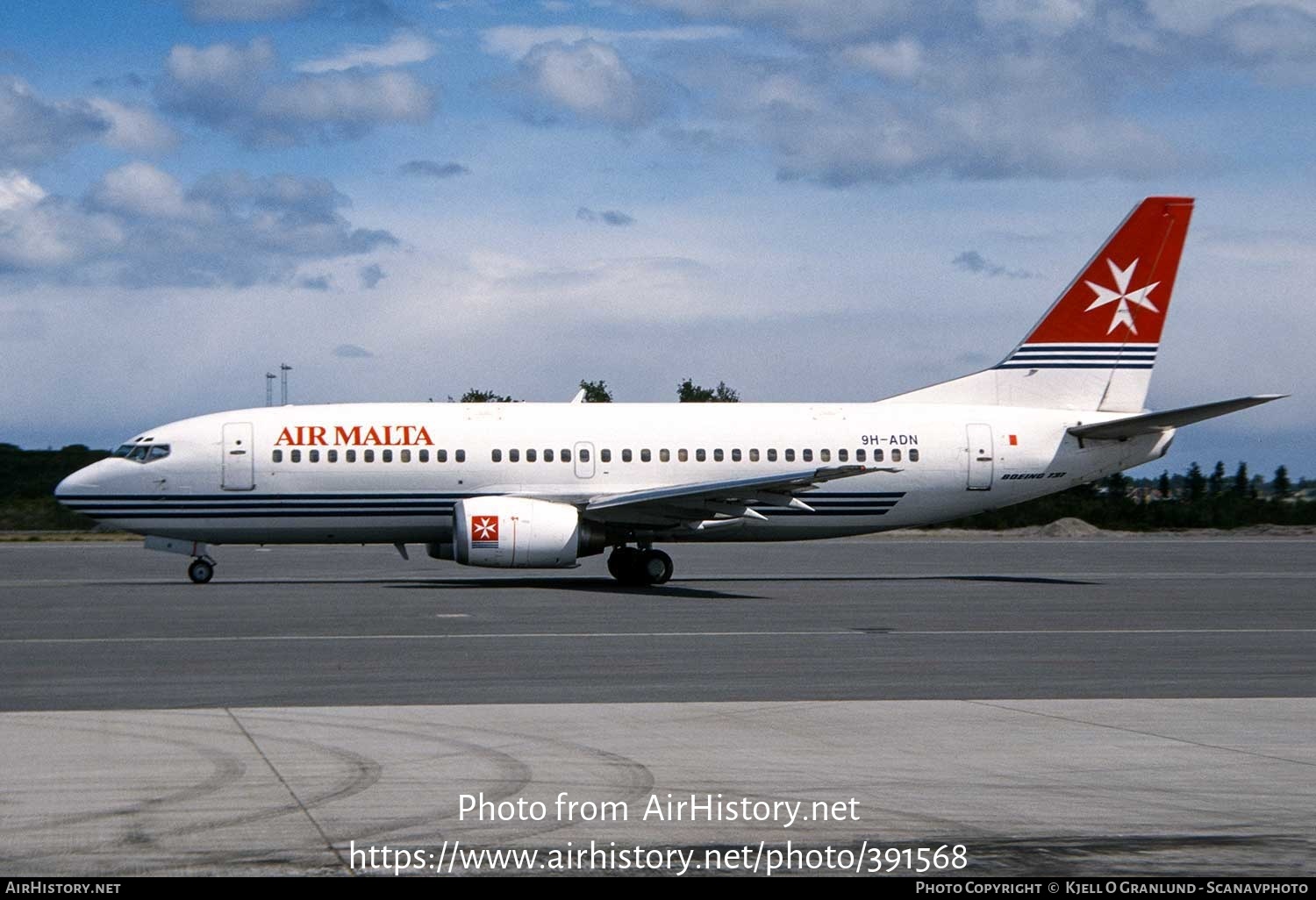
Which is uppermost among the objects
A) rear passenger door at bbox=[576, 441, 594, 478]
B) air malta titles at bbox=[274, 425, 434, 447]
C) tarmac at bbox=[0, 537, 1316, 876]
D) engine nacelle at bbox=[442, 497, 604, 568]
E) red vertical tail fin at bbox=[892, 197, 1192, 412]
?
red vertical tail fin at bbox=[892, 197, 1192, 412]

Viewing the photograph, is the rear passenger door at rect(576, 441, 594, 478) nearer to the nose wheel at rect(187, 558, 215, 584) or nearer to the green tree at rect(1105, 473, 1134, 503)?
the nose wheel at rect(187, 558, 215, 584)

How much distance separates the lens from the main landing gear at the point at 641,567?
3131cm

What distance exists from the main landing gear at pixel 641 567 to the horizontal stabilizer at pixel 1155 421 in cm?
1011

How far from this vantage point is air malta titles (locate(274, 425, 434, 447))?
31.6m

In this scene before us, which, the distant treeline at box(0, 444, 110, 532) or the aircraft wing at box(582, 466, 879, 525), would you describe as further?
the distant treeline at box(0, 444, 110, 532)

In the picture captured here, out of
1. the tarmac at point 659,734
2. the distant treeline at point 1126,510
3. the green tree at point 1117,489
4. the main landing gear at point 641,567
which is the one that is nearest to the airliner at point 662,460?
the main landing gear at point 641,567

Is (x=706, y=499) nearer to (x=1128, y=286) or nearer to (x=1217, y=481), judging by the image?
(x=1128, y=286)

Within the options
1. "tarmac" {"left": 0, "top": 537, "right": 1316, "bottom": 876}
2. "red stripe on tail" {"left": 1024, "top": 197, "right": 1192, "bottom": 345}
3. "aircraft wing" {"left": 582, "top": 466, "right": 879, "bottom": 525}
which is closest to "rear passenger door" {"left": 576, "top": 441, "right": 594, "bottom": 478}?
"aircraft wing" {"left": 582, "top": 466, "right": 879, "bottom": 525}

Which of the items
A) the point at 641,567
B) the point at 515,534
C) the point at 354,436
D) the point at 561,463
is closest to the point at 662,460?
the point at 561,463

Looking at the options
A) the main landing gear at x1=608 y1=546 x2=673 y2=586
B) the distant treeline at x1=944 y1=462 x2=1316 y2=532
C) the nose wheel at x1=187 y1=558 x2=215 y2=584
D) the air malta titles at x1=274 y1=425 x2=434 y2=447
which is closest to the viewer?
the nose wheel at x1=187 y1=558 x2=215 y2=584

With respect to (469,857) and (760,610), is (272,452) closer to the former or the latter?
(760,610)

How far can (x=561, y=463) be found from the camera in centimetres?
3234

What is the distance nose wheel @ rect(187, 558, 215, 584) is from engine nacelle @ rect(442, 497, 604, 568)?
525cm

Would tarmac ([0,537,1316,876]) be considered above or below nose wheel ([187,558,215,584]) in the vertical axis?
below
